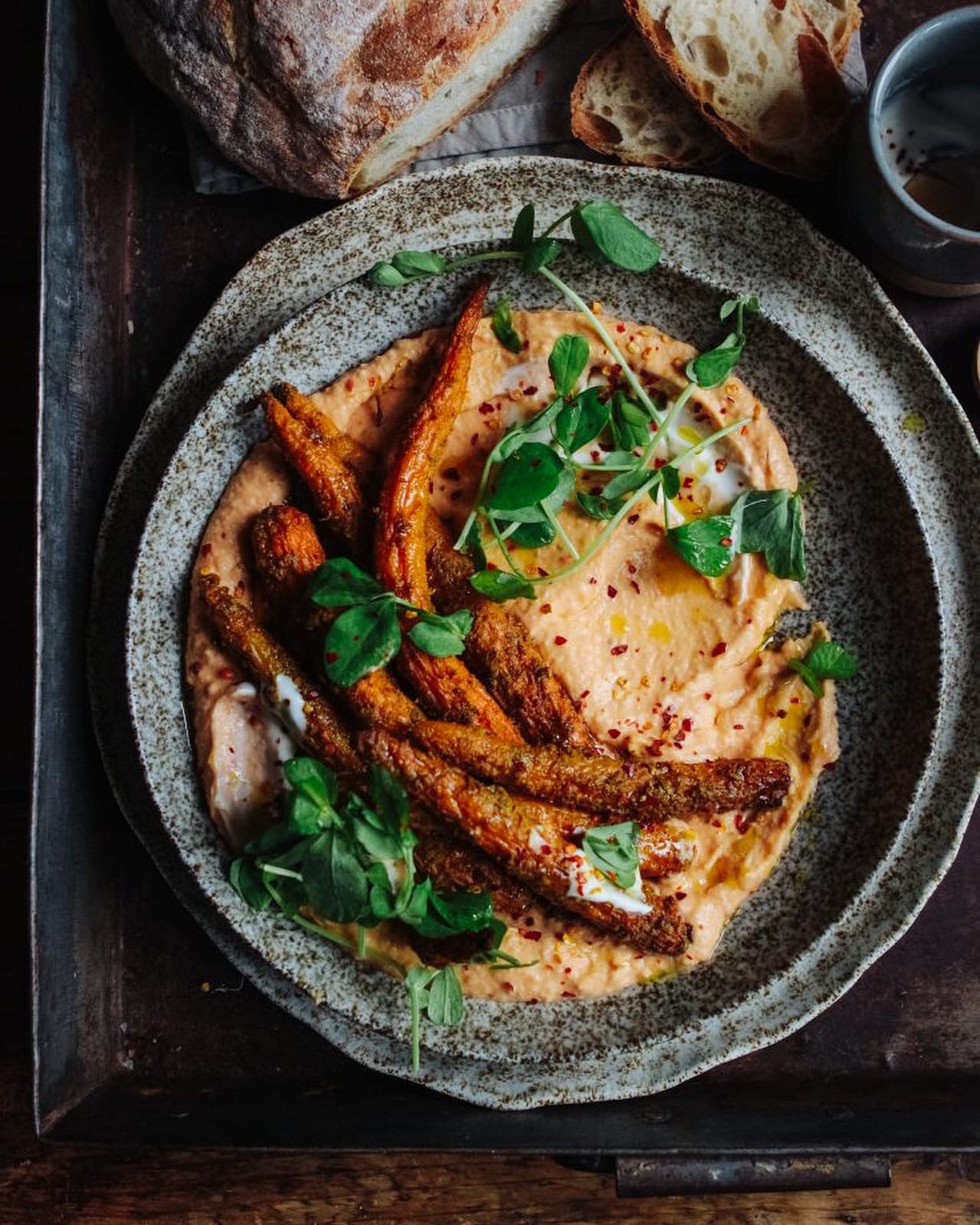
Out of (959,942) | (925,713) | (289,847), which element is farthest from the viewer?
(959,942)

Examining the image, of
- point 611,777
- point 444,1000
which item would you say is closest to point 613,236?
point 611,777

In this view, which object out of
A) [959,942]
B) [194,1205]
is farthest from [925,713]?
[194,1205]

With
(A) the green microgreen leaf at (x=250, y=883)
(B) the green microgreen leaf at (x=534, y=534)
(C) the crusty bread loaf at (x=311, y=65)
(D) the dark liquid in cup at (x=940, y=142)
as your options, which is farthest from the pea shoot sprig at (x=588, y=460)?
(A) the green microgreen leaf at (x=250, y=883)

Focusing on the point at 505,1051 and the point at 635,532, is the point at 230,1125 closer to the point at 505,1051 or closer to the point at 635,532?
the point at 505,1051

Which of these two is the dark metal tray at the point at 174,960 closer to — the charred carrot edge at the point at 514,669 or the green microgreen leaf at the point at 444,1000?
the green microgreen leaf at the point at 444,1000

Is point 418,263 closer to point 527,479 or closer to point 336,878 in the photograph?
point 527,479

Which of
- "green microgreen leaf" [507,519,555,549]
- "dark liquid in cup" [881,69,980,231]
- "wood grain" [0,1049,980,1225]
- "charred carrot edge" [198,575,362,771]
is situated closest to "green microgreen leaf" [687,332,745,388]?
"green microgreen leaf" [507,519,555,549]
